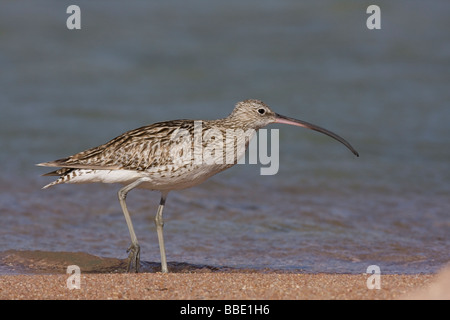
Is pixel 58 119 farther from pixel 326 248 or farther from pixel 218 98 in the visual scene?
pixel 326 248

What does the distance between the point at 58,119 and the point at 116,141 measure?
288 inches

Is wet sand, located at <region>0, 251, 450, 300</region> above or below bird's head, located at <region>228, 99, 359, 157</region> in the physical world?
below

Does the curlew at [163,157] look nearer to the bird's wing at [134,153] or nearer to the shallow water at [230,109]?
the bird's wing at [134,153]

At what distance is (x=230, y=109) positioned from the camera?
52.4 feet

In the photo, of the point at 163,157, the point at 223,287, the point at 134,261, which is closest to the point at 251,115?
the point at 163,157

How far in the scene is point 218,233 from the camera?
9.87 m

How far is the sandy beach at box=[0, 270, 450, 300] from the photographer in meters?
6.07

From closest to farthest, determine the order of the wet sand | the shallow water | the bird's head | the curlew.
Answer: the wet sand < the curlew < the bird's head < the shallow water

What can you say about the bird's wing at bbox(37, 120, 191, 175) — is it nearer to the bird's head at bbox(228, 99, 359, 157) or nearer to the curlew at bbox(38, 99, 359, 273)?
the curlew at bbox(38, 99, 359, 273)

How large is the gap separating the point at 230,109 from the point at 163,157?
26.8 ft

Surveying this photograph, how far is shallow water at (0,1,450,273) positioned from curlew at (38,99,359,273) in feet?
3.60

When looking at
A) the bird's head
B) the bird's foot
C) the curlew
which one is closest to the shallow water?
the bird's foot

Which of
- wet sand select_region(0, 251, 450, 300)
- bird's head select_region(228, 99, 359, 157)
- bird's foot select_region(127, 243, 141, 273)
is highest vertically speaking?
bird's head select_region(228, 99, 359, 157)
